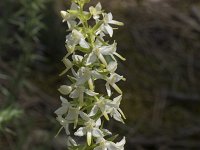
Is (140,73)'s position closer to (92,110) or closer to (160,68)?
(160,68)

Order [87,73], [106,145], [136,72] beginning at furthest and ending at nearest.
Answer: [136,72], [106,145], [87,73]

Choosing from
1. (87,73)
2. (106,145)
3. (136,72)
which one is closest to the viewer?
(87,73)

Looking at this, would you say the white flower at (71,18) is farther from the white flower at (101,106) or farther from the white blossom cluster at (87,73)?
the white flower at (101,106)

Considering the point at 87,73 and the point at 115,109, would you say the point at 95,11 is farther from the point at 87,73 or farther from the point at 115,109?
the point at 115,109

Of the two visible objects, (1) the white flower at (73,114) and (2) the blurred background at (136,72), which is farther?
(2) the blurred background at (136,72)

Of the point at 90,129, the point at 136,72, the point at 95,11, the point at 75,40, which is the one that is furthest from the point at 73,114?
the point at 136,72

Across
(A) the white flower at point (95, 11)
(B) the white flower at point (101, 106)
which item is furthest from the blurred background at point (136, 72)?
(B) the white flower at point (101, 106)

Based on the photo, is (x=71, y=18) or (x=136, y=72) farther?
(x=136, y=72)

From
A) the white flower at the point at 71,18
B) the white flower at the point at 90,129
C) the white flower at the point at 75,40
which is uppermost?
the white flower at the point at 71,18
